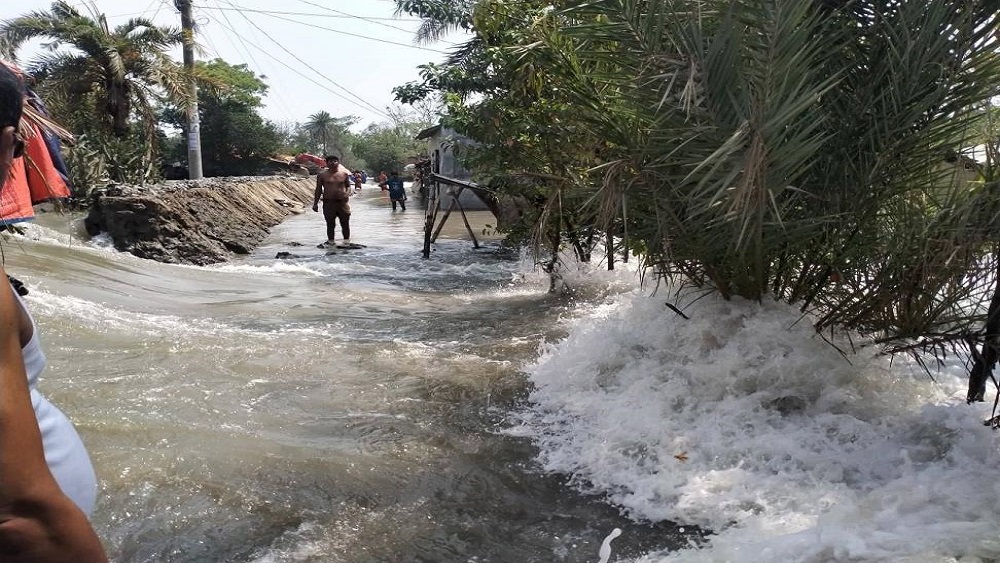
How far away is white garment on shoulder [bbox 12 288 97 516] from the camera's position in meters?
1.21

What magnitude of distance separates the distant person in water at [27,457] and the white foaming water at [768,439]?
7.39 ft

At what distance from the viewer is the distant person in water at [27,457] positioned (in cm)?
102

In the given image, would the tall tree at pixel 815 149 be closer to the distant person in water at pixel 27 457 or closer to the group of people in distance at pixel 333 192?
the distant person in water at pixel 27 457

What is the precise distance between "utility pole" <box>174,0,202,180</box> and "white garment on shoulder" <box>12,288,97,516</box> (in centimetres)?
1752

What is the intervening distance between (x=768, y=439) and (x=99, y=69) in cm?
1839

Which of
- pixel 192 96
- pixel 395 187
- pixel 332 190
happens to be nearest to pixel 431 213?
pixel 332 190

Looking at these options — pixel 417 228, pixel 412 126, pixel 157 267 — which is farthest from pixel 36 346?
pixel 412 126

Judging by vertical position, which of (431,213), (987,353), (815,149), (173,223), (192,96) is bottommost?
(987,353)

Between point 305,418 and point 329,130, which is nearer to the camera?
point 305,418

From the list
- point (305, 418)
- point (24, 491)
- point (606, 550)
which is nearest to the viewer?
point (24, 491)

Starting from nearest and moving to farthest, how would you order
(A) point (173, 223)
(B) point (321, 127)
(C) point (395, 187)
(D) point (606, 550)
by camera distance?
(D) point (606, 550), (A) point (173, 223), (C) point (395, 187), (B) point (321, 127)

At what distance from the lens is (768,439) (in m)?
3.77

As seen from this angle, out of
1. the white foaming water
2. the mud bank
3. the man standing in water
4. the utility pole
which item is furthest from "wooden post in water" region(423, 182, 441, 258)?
the white foaming water

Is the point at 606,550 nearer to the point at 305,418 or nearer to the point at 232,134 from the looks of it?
the point at 305,418
